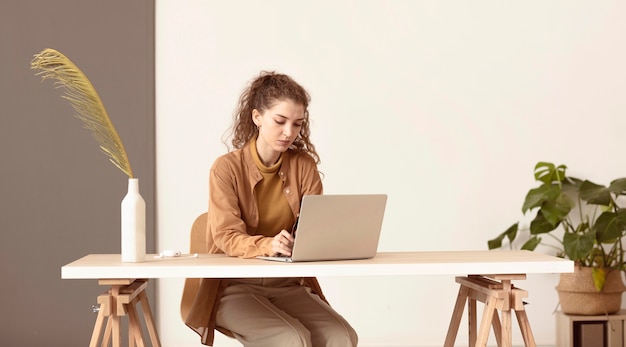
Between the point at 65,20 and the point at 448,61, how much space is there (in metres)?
2.03

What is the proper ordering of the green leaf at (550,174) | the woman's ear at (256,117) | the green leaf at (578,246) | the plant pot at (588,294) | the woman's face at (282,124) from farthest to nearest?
1. the green leaf at (550,174)
2. the plant pot at (588,294)
3. the green leaf at (578,246)
4. the woman's ear at (256,117)
5. the woman's face at (282,124)

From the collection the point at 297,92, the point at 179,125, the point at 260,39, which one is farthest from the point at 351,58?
the point at 297,92

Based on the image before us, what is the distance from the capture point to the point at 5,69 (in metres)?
4.52

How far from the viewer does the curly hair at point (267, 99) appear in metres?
2.91

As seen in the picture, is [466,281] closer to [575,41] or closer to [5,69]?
[575,41]

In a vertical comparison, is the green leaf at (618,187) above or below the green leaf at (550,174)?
below

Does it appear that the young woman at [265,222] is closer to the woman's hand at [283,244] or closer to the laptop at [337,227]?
the woman's hand at [283,244]

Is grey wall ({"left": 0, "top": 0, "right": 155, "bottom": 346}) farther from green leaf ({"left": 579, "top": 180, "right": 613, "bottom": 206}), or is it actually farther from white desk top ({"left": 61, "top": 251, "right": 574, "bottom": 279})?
green leaf ({"left": 579, "top": 180, "right": 613, "bottom": 206})

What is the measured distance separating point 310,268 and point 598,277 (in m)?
2.42

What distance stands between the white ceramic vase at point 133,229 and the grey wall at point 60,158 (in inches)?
76.7

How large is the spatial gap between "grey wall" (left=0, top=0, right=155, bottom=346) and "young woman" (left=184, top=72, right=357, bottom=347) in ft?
5.13

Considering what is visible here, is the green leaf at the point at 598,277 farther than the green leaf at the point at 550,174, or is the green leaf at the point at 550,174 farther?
the green leaf at the point at 550,174

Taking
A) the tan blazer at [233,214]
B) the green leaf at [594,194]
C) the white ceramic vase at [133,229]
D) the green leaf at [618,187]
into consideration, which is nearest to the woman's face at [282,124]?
the tan blazer at [233,214]

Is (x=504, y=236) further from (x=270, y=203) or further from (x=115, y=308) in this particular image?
(x=115, y=308)
